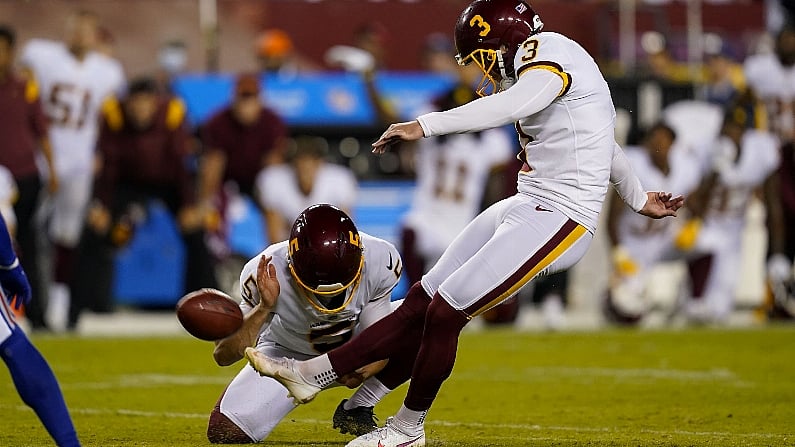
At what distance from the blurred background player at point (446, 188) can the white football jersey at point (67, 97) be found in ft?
7.95

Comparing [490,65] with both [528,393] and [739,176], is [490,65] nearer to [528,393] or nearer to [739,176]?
[528,393]

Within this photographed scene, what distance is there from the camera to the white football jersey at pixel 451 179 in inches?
412

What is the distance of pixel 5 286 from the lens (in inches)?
169

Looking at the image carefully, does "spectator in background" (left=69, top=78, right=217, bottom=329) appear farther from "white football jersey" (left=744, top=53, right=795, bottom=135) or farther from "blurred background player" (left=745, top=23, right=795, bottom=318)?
"white football jersey" (left=744, top=53, right=795, bottom=135)

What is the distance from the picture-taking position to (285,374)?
4.77 metres

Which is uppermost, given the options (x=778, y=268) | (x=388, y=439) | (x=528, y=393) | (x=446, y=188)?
(x=388, y=439)

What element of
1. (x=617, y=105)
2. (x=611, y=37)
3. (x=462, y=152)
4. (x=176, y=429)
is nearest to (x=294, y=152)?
(x=462, y=152)

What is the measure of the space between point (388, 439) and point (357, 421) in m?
0.43

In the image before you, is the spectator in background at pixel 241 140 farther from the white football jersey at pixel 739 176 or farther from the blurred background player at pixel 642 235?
the white football jersey at pixel 739 176

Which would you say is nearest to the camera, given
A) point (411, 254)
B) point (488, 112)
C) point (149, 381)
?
point (488, 112)

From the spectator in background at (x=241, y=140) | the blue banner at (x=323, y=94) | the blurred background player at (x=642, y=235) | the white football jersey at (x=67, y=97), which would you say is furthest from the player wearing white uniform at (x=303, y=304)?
the blue banner at (x=323, y=94)

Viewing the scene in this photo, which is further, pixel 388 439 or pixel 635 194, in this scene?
pixel 635 194

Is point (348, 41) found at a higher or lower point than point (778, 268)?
Answer: higher

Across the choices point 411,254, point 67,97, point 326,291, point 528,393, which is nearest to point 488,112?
point 326,291
